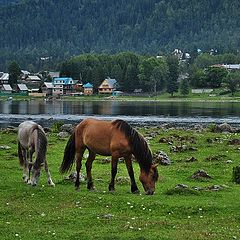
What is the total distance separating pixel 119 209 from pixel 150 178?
2.88m

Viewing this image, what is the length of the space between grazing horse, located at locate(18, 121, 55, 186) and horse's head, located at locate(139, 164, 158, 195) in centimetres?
410

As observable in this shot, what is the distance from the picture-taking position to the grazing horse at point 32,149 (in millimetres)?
22922

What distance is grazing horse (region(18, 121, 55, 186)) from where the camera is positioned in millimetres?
22922

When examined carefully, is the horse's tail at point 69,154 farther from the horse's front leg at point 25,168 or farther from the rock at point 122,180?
the rock at point 122,180

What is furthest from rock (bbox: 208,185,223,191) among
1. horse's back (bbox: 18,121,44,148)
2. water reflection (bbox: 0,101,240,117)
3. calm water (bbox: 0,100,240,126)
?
water reflection (bbox: 0,101,240,117)

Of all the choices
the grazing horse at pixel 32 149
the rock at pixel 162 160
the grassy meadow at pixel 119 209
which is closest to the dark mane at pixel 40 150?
the grazing horse at pixel 32 149

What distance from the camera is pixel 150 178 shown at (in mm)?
21516

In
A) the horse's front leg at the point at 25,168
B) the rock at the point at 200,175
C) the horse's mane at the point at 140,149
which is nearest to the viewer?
the horse's mane at the point at 140,149

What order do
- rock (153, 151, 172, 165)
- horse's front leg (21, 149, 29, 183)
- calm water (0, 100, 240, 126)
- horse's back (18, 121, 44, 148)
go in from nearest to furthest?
horse's back (18, 121, 44, 148), horse's front leg (21, 149, 29, 183), rock (153, 151, 172, 165), calm water (0, 100, 240, 126)

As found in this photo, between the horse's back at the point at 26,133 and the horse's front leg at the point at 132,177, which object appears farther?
the horse's back at the point at 26,133

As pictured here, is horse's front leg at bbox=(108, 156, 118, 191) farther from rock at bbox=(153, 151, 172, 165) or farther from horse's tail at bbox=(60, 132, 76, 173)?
rock at bbox=(153, 151, 172, 165)

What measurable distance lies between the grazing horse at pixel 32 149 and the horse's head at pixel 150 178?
13.5 ft

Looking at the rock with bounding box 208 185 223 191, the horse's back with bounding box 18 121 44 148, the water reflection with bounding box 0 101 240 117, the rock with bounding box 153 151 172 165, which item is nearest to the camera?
the rock with bounding box 208 185 223 191

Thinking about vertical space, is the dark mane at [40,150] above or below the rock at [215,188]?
above
